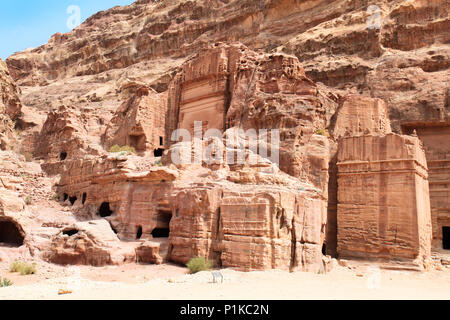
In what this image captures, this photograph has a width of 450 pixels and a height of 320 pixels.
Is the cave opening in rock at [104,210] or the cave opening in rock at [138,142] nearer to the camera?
the cave opening in rock at [104,210]

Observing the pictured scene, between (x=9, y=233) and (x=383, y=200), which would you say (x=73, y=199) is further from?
(x=383, y=200)

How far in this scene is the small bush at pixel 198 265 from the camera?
1153 centimetres

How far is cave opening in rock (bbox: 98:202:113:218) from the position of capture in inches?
648

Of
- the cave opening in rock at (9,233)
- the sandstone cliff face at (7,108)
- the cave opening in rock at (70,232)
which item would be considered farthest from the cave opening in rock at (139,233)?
the sandstone cliff face at (7,108)

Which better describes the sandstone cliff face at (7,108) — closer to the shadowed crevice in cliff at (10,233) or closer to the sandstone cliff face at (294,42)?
the shadowed crevice in cliff at (10,233)

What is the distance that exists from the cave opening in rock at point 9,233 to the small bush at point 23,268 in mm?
2886

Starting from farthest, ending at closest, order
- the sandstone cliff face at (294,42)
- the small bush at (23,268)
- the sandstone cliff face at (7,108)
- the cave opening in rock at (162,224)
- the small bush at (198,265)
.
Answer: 1. the sandstone cliff face at (294,42)
2. the sandstone cliff face at (7,108)
3. the cave opening in rock at (162,224)
4. the small bush at (23,268)
5. the small bush at (198,265)

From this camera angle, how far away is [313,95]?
60.5 feet

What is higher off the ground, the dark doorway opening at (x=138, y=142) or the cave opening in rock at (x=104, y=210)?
the dark doorway opening at (x=138, y=142)

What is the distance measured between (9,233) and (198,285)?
10.0 meters

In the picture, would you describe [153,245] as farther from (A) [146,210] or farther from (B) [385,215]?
(B) [385,215]

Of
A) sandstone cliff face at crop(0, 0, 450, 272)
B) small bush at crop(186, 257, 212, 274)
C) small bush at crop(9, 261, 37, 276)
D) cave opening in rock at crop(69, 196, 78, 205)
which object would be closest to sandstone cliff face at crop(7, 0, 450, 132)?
sandstone cliff face at crop(0, 0, 450, 272)

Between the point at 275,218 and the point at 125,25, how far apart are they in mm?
48275
